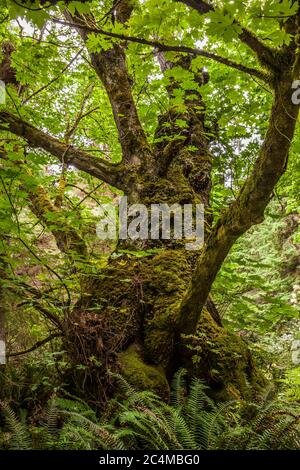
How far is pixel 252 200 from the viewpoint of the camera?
2646 mm

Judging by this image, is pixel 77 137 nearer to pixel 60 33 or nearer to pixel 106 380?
pixel 60 33

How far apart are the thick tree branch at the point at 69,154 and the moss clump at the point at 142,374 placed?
2300 mm

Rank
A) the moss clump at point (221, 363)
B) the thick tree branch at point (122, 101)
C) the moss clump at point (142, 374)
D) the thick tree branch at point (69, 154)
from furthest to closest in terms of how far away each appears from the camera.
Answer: the thick tree branch at point (122, 101), the thick tree branch at point (69, 154), the moss clump at point (221, 363), the moss clump at point (142, 374)

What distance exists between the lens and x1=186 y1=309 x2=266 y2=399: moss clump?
3432 millimetres

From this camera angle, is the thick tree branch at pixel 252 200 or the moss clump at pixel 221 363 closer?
the thick tree branch at pixel 252 200

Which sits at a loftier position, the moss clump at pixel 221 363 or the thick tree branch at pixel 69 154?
the thick tree branch at pixel 69 154

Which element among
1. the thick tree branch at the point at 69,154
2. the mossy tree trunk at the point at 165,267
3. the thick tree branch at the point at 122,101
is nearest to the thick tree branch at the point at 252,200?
the mossy tree trunk at the point at 165,267

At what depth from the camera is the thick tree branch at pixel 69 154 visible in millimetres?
4430

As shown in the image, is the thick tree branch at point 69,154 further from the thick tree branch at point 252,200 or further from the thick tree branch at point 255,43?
the thick tree branch at point 255,43

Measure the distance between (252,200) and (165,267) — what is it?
5.32 ft

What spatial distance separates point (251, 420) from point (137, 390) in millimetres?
986

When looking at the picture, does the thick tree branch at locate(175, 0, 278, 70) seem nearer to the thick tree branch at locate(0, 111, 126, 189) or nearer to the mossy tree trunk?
the mossy tree trunk

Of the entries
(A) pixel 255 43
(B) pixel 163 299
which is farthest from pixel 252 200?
(B) pixel 163 299

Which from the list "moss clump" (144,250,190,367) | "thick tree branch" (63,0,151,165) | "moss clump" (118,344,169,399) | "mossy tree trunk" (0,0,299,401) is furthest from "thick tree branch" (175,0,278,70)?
"moss clump" (118,344,169,399)
